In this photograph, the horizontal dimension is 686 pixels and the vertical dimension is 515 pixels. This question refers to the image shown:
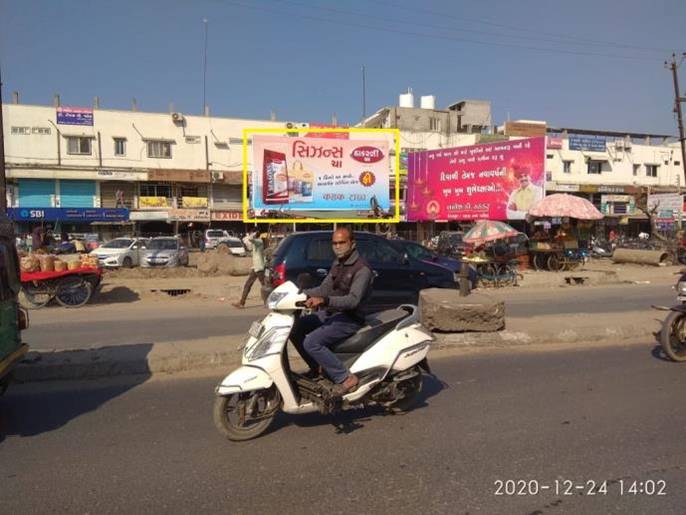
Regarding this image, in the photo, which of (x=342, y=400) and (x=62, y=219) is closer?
(x=342, y=400)

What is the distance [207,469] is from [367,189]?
11331 mm

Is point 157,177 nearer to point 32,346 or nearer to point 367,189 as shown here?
point 367,189

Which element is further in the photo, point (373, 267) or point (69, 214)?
point (69, 214)

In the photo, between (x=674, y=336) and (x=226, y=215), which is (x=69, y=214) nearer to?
(x=226, y=215)

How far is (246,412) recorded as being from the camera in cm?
412

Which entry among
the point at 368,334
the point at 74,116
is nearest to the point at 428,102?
the point at 74,116

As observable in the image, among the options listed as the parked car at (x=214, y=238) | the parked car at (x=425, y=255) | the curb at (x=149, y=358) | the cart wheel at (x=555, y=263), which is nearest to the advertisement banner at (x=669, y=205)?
the cart wheel at (x=555, y=263)

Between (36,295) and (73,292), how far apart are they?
74cm

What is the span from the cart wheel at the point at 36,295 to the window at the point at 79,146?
32.4 metres

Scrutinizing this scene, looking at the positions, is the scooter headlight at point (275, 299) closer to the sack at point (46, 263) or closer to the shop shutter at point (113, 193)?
the sack at point (46, 263)

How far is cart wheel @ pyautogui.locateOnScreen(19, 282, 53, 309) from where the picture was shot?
473 inches

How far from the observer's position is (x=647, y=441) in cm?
411

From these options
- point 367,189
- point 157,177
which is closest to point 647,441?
point 367,189
